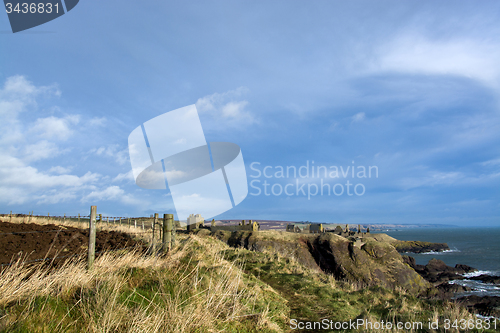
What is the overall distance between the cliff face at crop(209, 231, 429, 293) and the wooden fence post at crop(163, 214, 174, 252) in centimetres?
1909

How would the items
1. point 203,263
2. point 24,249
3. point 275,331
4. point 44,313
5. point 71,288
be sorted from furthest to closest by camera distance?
point 24,249 < point 203,263 < point 275,331 < point 71,288 < point 44,313

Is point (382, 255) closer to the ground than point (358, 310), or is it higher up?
closer to the ground

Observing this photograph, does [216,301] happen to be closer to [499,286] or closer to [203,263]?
[203,263]

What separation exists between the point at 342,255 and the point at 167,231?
2371 cm

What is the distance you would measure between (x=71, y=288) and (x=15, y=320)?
1.46 m

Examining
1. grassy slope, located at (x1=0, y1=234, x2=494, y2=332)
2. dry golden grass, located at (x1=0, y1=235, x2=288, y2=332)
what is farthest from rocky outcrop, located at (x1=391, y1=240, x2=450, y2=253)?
dry golden grass, located at (x1=0, y1=235, x2=288, y2=332)

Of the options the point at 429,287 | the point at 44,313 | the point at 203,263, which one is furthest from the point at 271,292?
the point at 429,287

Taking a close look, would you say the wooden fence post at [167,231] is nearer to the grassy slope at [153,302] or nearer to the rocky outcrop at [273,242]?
the grassy slope at [153,302]

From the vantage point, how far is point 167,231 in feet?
33.3

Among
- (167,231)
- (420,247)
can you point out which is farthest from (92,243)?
(420,247)

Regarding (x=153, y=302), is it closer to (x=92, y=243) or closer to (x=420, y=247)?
(x=92, y=243)

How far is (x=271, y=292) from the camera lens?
329 inches

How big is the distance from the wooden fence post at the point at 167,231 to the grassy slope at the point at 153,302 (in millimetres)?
968

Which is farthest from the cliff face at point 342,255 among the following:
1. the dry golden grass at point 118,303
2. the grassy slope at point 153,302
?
the dry golden grass at point 118,303
